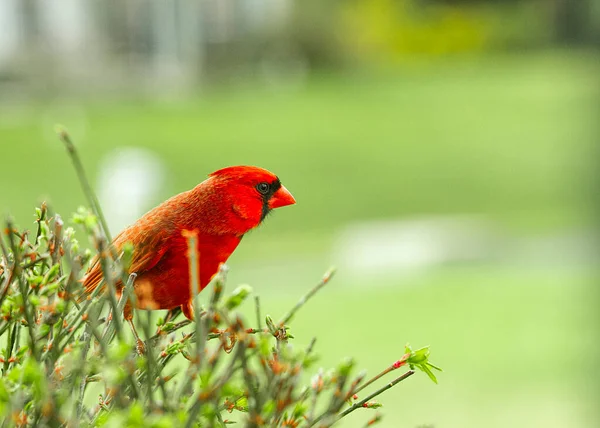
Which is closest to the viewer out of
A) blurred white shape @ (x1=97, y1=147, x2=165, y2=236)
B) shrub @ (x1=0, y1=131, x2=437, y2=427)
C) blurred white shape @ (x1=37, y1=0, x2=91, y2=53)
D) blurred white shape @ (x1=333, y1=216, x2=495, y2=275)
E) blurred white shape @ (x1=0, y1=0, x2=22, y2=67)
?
shrub @ (x1=0, y1=131, x2=437, y2=427)

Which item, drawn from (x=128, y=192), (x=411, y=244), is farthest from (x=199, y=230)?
(x=411, y=244)

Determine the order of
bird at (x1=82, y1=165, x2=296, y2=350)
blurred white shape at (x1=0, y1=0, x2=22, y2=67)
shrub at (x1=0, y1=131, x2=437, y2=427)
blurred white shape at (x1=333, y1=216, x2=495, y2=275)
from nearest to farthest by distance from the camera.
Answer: shrub at (x1=0, y1=131, x2=437, y2=427) → bird at (x1=82, y1=165, x2=296, y2=350) → blurred white shape at (x1=333, y1=216, x2=495, y2=275) → blurred white shape at (x1=0, y1=0, x2=22, y2=67)

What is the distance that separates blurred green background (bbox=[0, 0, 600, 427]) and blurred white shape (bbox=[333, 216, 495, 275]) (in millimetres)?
23

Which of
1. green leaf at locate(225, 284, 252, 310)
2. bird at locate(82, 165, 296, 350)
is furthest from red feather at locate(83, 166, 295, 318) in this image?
green leaf at locate(225, 284, 252, 310)

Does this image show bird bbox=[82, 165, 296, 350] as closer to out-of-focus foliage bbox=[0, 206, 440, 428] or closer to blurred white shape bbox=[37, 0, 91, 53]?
out-of-focus foliage bbox=[0, 206, 440, 428]

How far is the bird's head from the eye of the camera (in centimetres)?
53

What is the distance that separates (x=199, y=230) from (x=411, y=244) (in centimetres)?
580

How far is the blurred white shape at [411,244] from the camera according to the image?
5.77 metres

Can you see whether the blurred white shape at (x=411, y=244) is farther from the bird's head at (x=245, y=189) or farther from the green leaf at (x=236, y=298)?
the green leaf at (x=236, y=298)

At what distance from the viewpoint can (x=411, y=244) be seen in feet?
20.6

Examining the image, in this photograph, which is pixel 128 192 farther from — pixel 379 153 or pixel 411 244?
pixel 379 153

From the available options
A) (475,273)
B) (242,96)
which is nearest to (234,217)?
(475,273)

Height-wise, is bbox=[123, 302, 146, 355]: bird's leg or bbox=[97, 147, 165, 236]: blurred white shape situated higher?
bbox=[123, 302, 146, 355]: bird's leg

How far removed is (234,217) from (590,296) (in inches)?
187
